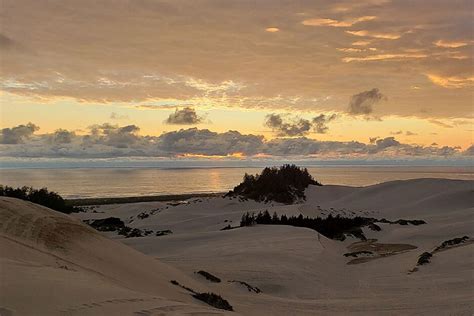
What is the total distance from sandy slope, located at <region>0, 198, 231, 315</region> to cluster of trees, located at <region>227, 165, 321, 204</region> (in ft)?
98.5

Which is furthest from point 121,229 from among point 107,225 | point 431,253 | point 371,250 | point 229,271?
point 431,253

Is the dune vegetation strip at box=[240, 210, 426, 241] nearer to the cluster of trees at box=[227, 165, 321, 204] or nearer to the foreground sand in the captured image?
the foreground sand

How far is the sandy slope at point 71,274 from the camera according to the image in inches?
215

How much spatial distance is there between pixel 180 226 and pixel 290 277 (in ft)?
58.7

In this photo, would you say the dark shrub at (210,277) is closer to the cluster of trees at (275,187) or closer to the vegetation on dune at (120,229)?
the vegetation on dune at (120,229)

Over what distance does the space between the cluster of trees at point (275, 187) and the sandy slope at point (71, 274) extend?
Answer: 30.0m

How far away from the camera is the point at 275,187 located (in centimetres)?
4309

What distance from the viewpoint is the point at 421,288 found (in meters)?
11.5

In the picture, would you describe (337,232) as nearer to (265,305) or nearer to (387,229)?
(387,229)

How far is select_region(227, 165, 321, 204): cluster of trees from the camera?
4212 centimetres

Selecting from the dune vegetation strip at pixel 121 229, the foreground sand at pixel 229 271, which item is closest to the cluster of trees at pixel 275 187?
the dune vegetation strip at pixel 121 229

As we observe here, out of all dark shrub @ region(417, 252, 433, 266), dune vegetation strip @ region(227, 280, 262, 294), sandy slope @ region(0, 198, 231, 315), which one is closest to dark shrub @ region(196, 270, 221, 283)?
dune vegetation strip @ region(227, 280, 262, 294)

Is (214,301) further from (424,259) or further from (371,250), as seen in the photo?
(371,250)

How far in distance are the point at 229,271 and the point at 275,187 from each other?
28.9 m
